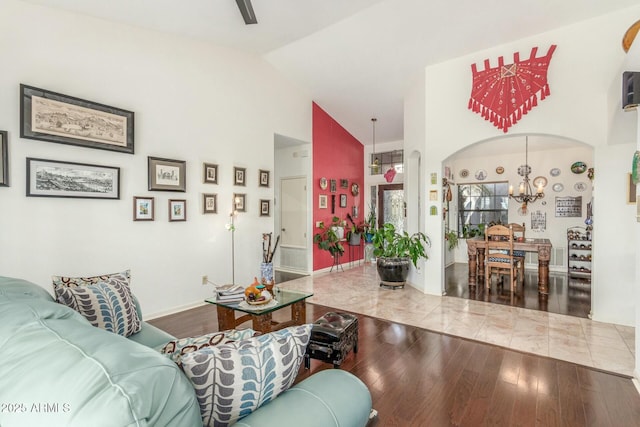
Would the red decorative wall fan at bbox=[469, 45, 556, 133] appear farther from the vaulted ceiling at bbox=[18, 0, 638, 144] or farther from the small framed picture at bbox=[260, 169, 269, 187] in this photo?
the small framed picture at bbox=[260, 169, 269, 187]

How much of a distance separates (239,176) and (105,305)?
318 centimetres

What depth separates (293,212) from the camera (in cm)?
677

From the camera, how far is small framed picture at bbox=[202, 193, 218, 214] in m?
4.45

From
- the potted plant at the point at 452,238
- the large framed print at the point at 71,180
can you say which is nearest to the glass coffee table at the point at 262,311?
the large framed print at the point at 71,180

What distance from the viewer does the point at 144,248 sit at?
12.5ft

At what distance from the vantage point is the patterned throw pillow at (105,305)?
1905mm

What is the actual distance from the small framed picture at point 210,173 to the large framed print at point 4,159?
201 centimetres

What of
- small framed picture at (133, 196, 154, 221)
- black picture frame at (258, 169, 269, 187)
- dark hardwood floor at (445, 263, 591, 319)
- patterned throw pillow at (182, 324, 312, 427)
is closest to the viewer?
patterned throw pillow at (182, 324, 312, 427)

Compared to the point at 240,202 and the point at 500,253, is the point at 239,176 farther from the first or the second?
the point at 500,253

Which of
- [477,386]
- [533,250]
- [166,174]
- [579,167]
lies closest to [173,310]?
[166,174]

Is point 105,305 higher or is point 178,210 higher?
point 178,210

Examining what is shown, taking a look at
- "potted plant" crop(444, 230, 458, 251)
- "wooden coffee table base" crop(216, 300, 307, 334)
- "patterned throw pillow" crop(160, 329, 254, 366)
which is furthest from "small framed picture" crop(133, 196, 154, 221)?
"potted plant" crop(444, 230, 458, 251)

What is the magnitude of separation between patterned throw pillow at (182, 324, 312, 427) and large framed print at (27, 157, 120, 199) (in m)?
3.18

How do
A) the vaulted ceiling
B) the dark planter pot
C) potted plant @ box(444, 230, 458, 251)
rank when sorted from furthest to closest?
1. potted plant @ box(444, 230, 458, 251)
2. the dark planter pot
3. the vaulted ceiling
